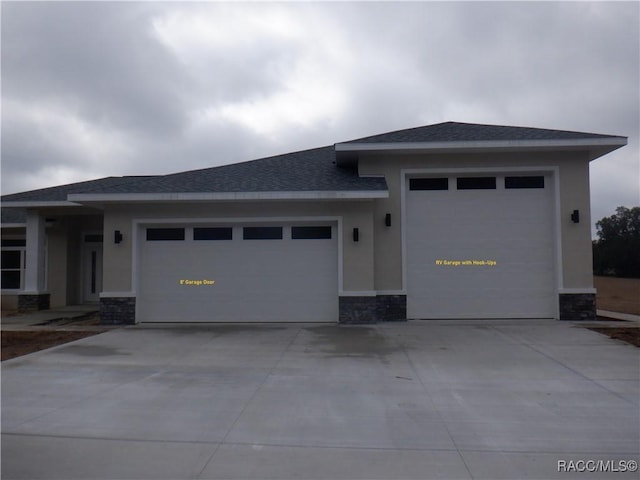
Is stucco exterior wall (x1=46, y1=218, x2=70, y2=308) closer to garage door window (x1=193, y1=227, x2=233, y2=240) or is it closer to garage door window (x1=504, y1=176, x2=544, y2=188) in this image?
garage door window (x1=193, y1=227, x2=233, y2=240)

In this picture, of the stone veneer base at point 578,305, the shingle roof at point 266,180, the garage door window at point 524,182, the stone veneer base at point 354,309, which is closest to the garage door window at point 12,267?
the shingle roof at point 266,180

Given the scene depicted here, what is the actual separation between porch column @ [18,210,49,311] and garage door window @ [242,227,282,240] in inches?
327

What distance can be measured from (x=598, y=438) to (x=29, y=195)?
17.4 meters

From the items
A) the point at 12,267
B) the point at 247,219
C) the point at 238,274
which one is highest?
the point at 247,219

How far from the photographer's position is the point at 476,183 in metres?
13.0

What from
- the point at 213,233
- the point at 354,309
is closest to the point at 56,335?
the point at 213,233

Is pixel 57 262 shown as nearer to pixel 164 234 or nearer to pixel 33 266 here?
pixel 33 266

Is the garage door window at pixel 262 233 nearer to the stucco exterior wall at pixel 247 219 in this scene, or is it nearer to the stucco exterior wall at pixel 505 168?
the stucco exterior wall at pixel 247 219

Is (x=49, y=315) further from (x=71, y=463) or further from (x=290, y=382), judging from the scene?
(x=71, y=463)

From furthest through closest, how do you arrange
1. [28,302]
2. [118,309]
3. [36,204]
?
[28,302]
[36,204]
[118,309]

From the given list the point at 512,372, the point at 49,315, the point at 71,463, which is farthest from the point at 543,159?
the point at 49,315

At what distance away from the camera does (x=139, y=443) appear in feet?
15.5

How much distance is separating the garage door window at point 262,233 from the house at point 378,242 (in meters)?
0.03

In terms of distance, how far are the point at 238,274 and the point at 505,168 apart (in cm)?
758
